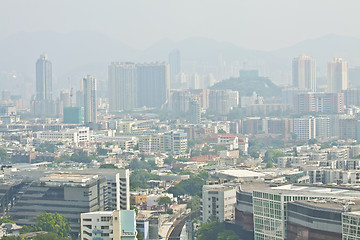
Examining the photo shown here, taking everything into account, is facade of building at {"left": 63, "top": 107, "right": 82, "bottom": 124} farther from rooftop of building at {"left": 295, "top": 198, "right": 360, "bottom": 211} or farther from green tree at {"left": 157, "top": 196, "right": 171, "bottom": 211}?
rooftop of building at {"left": 295, "top": 198, "right": 360, "bottom": 211}

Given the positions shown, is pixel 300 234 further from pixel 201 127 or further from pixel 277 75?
pixel 277 75

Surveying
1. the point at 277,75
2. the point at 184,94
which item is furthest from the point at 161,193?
the point at 277,75

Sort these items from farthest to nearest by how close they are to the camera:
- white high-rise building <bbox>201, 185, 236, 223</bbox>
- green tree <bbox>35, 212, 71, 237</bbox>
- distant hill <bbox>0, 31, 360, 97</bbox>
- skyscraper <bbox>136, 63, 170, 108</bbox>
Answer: distant hill <bbox>0, 31, 360, 97</bbox>, skyscraper <bbox>136, 63, 170, 108</bbox>, white high-rise building <bbox>201, 185, 236, 223</bbox>, green tree <bbox>35, 212, 71, 237</bbox>

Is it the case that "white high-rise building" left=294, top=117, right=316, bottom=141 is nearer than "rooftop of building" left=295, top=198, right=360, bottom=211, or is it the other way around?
"rooftop of building" left=295, top=198, right=360, bottom=211

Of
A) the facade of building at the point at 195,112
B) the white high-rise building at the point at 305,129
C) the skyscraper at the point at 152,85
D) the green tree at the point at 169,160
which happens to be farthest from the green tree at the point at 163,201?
the skyscraper at the point at 152,85

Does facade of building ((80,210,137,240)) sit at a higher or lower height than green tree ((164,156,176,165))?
higher

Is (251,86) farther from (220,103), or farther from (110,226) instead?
(110,226)

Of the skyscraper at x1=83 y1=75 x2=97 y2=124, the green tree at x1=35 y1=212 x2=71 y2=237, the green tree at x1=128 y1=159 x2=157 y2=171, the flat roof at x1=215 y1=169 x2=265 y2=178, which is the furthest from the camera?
the skyscraper at x1=83 y1=75 x2=97 y2=124

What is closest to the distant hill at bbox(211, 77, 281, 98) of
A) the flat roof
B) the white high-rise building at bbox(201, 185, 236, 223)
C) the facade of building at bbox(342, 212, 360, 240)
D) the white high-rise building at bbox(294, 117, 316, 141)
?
the white high-rise building at bbox(294, 117, 316, 141)
